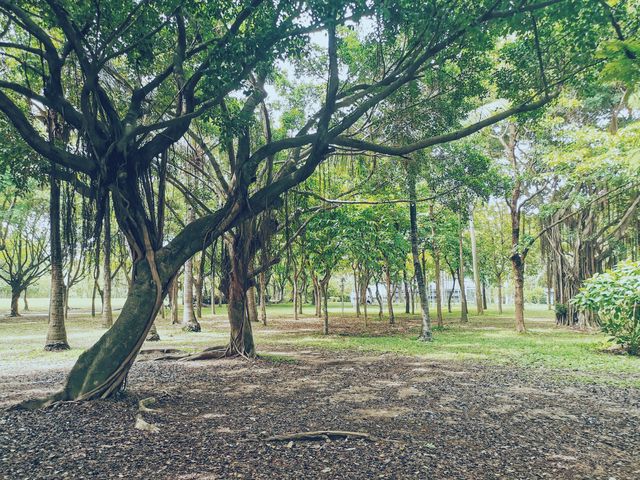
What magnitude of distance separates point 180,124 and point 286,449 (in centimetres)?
407

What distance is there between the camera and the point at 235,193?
613 centimetres

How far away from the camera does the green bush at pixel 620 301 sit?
8680 mm

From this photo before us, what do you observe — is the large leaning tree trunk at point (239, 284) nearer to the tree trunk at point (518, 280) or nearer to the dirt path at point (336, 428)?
the dirt path at point (336, 428)

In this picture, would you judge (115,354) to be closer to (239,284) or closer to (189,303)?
(239,284)

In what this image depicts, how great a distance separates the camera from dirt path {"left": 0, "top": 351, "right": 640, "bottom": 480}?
3291 mm

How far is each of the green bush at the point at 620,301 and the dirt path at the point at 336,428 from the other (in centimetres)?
329

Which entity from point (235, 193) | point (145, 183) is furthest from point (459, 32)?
point (145, 183)

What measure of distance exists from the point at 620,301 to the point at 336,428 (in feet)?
25.2

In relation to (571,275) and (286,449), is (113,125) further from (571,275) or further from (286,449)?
(571,275)

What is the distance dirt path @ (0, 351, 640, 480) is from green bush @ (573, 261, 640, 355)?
10.8ft

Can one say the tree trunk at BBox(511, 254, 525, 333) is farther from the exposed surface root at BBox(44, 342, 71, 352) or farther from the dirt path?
the exposed surface root at BBox(44, 342, 71, 352)

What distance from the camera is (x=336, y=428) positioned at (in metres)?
4.32

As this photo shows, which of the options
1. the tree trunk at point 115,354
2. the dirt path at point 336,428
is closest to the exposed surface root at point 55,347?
the dirt path at point 336,428

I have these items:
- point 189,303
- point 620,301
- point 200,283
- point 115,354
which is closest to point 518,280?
point 620,301
